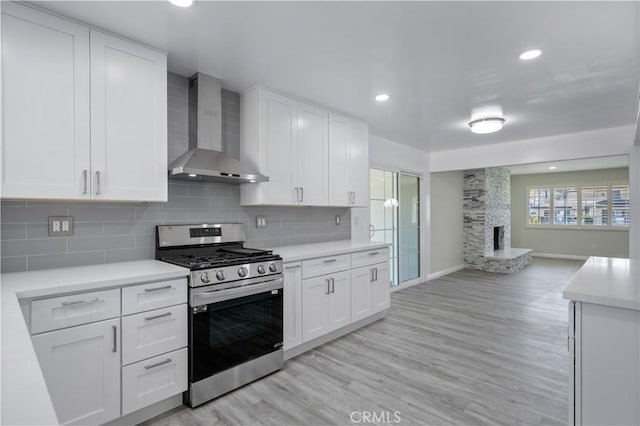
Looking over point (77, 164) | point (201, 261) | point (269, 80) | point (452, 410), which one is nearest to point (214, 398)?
point (201, 261)

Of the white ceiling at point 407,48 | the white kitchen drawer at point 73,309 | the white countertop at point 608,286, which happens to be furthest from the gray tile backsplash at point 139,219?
the white countertop at point 608,286

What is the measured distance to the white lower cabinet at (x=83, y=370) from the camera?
1.70 metres

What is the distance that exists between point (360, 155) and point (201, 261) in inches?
95.8

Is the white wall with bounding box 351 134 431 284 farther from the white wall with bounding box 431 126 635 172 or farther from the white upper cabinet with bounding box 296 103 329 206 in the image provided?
the white upper cabinet with bounding box 296 103 329 206

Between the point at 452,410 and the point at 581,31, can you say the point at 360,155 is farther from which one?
the point at 452,410

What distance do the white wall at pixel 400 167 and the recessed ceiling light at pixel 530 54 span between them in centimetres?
252

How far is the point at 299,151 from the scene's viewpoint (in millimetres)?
3332

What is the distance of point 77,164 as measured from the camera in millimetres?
2006

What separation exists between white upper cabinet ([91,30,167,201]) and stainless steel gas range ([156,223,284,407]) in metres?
0.50

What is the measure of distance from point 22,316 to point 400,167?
5049 mm

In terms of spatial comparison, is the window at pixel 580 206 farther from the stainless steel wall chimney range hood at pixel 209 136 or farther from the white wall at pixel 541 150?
the stainless steel wall chimney range hood at pixel 209 136

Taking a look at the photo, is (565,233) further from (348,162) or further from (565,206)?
(348,162)

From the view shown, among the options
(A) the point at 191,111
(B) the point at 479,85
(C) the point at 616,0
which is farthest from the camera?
(B) the point at 479,85

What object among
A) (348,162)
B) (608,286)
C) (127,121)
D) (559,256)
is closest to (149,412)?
(127,121)
